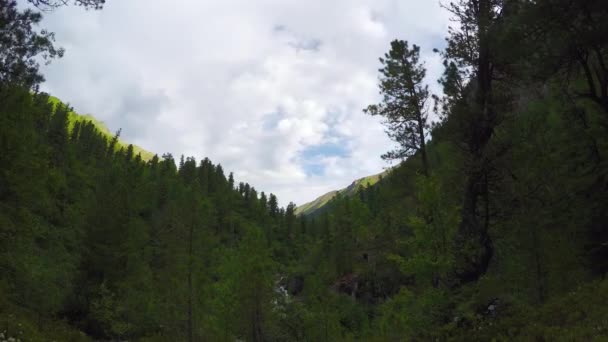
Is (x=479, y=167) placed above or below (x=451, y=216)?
above

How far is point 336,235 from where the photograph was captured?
201ft

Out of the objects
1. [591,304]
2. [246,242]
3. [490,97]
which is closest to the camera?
[591,304]

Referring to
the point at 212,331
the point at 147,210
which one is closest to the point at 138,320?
the point at 212,331

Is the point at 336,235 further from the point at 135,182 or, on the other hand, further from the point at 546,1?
the point at 546,1

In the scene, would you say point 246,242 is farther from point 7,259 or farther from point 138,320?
point 7,259

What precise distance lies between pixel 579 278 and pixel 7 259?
25.1 m

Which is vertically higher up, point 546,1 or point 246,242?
point 546,1

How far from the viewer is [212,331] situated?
31156mm

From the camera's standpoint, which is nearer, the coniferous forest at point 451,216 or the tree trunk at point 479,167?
the coniferous forest at point 451,216

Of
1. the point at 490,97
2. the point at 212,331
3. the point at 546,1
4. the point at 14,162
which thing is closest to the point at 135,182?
the point at 212,331

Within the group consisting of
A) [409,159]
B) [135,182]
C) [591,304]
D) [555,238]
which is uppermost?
[135,182]

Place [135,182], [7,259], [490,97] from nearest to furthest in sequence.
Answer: [490,97] < [7,259] < [135,182]

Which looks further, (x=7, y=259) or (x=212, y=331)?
(x=212, y=331)

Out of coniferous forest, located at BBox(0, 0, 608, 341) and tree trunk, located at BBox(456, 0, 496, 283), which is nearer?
coniferous forest, located at BBox(0, 0, 608, 341)
